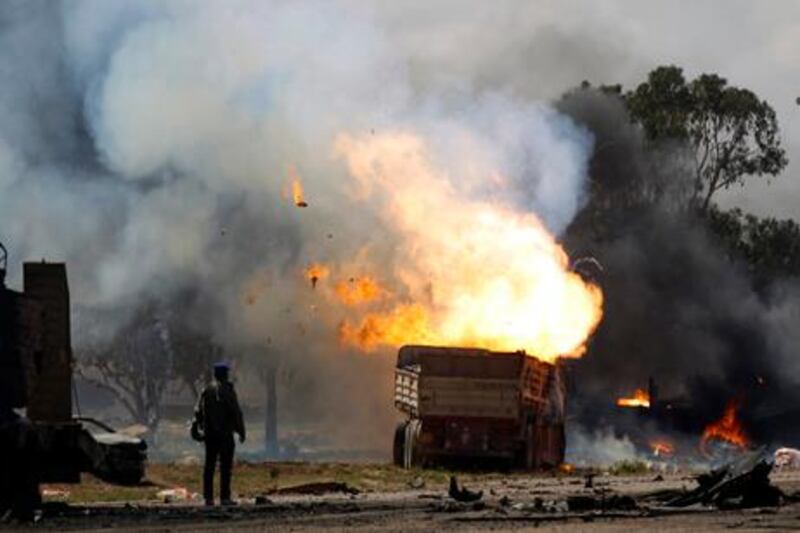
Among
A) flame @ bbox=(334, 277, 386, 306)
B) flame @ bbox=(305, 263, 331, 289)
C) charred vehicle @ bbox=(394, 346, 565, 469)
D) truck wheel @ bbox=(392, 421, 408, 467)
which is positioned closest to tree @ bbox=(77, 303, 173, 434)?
flame @ bbox=(305, 263, 331, 289)

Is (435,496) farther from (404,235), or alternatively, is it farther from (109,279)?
(109,279)

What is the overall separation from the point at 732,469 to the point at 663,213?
54901mm

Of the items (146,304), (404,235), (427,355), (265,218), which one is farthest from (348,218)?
(146,304)

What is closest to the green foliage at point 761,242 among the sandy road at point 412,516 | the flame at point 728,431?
the flame at point 728,431

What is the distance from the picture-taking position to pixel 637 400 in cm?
6694

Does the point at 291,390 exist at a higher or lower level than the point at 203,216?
lower

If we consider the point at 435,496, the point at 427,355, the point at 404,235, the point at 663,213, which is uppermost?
the point at 663,213

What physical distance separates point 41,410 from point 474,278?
64.6 feet

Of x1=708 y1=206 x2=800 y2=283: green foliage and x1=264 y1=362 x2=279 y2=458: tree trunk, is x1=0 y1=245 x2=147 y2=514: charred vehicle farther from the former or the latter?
x1=708 y1=206 x2=800 y2=283: green foliage

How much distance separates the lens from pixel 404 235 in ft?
149

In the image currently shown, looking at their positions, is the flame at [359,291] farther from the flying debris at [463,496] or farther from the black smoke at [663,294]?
the black smoke at [663,294]

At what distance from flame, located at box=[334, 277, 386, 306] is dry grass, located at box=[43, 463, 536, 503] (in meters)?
10.8

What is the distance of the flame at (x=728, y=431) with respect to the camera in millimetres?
62672

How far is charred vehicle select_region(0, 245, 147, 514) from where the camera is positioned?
2145cm
